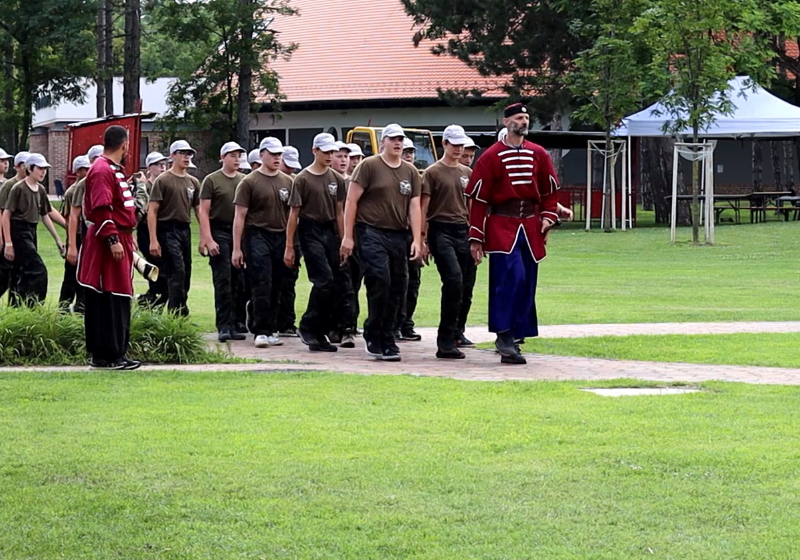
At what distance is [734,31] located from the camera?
30.3 meters

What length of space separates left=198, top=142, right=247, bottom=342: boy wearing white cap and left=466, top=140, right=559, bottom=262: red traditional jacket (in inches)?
126

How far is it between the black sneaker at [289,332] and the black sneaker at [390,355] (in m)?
2.47

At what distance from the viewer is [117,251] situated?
10.8m

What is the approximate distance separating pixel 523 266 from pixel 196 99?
30410 millimetres

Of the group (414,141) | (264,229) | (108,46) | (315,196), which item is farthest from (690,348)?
(108,46)

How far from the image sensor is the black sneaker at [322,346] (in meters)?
13.1

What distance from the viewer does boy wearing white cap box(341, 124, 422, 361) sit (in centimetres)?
1228

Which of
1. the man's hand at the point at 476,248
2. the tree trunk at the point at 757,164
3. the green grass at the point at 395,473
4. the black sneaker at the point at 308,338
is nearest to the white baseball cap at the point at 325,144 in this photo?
the black sneaker at the point at 308,338

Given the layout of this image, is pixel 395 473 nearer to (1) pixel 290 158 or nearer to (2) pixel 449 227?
(2) pixel 449 227

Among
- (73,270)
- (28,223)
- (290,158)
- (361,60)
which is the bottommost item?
(73,270)

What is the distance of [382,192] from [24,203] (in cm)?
525

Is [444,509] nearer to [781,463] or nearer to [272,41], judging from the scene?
[781,463]

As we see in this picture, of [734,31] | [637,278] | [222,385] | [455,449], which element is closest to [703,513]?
[455,449]

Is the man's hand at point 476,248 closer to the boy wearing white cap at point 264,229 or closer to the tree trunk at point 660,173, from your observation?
the boy wearing white cap at point 264,229
